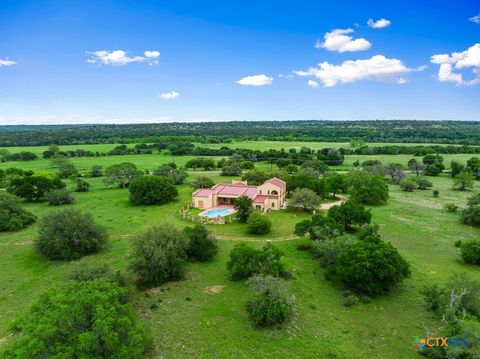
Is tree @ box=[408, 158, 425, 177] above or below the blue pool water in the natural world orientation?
above

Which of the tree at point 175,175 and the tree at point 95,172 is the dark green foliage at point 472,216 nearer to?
the tree at point 175,175

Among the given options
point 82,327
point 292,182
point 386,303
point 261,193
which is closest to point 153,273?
point 82,327

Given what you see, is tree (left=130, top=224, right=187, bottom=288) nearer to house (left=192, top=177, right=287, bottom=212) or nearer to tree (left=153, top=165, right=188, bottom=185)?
house (left=192, top=177, right=287, bottom=212)

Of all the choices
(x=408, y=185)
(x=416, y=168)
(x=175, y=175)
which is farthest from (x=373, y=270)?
(x=416, y=168)

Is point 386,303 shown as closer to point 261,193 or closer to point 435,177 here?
point 261,193

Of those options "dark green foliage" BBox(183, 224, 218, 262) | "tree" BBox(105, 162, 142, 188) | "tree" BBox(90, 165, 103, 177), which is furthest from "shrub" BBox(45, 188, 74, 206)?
"dark green foliage" BBox(183, 224, 218, 262)

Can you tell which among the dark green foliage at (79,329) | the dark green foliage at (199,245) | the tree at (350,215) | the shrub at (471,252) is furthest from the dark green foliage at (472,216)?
the dark green foliage at (79,329)

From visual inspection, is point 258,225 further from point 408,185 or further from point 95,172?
point 95,172

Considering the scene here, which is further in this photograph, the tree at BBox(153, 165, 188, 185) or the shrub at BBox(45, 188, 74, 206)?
the tree at BBox(153, 165, 188, 185)
